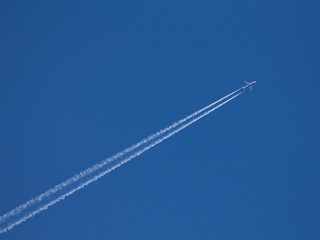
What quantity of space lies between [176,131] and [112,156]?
16.5ft

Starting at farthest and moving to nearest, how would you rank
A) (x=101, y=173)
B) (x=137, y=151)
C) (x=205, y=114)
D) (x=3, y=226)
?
(x=205, y=114), (x=137, y=151), (x=101, y=173), (x=3, y=226)

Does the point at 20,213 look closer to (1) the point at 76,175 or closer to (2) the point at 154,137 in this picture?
(1) the point at 76,175

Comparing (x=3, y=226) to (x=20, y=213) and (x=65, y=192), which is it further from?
(x=65, y=192)

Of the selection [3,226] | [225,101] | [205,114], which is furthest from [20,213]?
[225,101]

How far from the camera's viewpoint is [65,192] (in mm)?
20953

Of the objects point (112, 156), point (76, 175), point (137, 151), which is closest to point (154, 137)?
point (137, 151)

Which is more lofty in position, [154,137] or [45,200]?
[154,137]

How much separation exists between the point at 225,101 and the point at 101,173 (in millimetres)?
11009

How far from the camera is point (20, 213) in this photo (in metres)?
19.8

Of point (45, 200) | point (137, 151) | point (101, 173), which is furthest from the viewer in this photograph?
point (137, 151)

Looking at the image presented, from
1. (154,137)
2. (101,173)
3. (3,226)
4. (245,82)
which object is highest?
(245,82)

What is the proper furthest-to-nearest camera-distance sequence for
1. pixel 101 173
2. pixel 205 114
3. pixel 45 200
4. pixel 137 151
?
pixel 205 114, pixel 137 151, pixel 101 173, pixel 45 200

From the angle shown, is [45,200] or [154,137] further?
[154,137]

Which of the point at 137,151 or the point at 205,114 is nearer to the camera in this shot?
the point at 137,151
